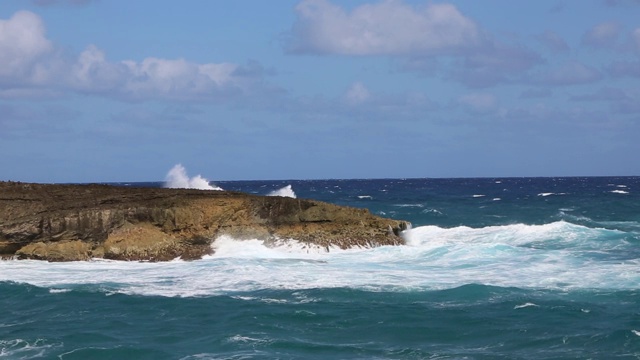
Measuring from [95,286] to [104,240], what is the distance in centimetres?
539

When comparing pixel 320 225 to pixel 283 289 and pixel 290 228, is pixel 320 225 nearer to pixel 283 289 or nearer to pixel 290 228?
pixel 290 228

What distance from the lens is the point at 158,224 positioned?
29250 millimetres

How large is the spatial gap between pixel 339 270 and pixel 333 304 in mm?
5494

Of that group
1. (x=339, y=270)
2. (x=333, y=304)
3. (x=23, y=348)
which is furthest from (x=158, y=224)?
(x=23, y=348)

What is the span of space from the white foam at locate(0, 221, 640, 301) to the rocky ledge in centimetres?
46

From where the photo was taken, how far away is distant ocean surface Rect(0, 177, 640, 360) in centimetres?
1681

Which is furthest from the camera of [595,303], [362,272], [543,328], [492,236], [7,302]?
[492,236]

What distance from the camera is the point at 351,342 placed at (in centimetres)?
1720

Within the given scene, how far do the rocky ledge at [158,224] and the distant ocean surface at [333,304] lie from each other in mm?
601

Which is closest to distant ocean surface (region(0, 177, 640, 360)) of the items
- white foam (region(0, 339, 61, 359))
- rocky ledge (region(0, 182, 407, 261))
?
white foam (region(0, 339, 61, 359))

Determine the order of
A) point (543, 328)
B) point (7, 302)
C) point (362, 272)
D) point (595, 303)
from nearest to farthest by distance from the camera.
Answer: point (543, 328) → point (595, 303) → point (7, 302) → point (362, 272)

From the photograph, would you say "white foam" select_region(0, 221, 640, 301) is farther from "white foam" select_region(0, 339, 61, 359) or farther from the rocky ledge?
"white foam" select_region(0, 339, 61, 359)

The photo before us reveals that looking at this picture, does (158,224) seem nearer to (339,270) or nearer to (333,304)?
(339,270)

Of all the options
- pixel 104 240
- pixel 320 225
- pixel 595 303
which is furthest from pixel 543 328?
pixel 104 240
